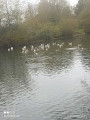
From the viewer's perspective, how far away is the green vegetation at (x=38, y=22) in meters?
71.6

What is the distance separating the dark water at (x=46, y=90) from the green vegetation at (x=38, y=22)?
3261cm

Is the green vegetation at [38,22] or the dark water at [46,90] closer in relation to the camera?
the dark water at [46,90]

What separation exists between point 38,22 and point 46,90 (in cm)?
5962

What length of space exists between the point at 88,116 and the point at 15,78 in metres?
15.3

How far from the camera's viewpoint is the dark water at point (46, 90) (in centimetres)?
1948

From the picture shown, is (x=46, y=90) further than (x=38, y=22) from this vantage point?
No

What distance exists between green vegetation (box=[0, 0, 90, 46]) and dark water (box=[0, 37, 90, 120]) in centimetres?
3261

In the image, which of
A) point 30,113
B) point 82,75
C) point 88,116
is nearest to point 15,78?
point 82,75

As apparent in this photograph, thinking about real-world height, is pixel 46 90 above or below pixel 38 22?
below

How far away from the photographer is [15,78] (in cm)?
3173

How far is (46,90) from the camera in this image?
25.6 m

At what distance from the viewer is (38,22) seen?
8312 cm

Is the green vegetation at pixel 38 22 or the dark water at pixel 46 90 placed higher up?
the green vegetation at pixel 38 22

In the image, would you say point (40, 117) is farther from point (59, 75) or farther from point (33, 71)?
point (33, 71)
